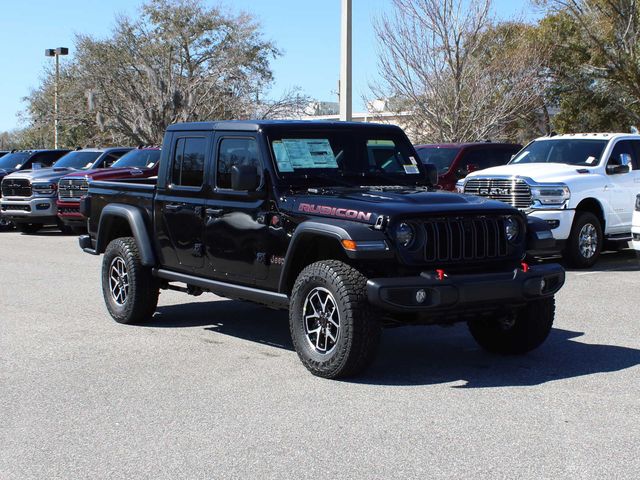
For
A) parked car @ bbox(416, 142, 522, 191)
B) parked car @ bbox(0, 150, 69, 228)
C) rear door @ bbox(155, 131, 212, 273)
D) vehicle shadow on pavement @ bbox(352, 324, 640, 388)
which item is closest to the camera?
vehicle shadow on pavement @ bbox(352, 324, 640, 388)

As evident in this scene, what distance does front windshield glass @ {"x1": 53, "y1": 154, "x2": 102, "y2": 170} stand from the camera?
860 inches

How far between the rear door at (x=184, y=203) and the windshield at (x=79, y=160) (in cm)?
1343

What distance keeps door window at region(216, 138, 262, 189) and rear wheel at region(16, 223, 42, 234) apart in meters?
14.6

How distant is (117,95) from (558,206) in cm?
2395

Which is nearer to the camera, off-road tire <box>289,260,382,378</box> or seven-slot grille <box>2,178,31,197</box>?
off-road tire <box>289,260,382,378</box>

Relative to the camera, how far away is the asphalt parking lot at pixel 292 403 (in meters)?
5.04

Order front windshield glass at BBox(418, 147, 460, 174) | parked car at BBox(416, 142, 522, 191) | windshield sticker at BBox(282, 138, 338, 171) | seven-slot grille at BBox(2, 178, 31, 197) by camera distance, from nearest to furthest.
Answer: windshield sticker at BBox(282, 138, 338, 171) → parked car at BBox(416, 142, 522, 191) → front windshield glass at BBox(418, 147, 460, 174) → seven-slot grille at BBox(2, 178, 31, 197)

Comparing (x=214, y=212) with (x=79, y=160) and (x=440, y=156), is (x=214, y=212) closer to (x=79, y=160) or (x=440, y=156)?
(x=440, y=156)

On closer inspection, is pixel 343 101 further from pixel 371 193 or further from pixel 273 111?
pixel 273 111

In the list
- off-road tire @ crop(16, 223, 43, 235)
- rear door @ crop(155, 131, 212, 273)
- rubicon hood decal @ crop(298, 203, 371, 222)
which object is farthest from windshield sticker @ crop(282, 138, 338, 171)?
off-road tire @ crop(16, 223, 43, 235)

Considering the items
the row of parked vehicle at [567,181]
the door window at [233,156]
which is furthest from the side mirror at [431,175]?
the row of parked vehicle at [567,181]

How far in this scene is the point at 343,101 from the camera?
58.3 feet

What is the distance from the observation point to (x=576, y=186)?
524 inches

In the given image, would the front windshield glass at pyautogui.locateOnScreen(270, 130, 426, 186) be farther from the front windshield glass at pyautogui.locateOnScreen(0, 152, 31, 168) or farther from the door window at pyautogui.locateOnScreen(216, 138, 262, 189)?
the front windshield glass at pyautogui.locateOnScreen(0, 152, 31, 168)
